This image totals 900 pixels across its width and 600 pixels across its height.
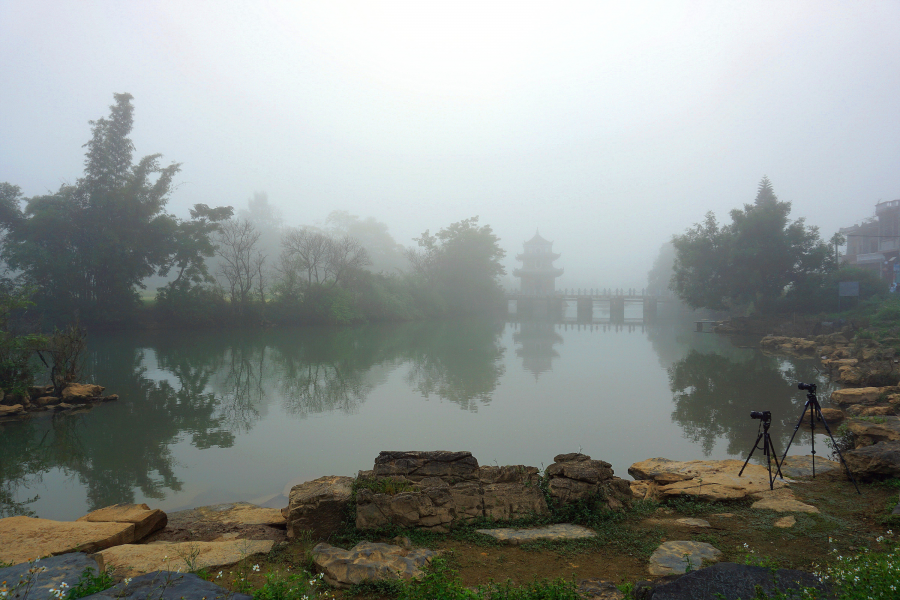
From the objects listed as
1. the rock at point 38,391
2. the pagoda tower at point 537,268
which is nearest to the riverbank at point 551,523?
the rock at point 38,391

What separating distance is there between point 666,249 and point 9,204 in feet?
216

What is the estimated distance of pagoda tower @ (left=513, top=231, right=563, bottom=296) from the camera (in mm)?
60031

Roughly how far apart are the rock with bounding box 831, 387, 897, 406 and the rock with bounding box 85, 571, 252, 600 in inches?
398

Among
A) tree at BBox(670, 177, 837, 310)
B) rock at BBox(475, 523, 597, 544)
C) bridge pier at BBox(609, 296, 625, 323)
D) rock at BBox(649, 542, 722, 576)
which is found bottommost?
rock at BBox(475, 523, 597, 544)

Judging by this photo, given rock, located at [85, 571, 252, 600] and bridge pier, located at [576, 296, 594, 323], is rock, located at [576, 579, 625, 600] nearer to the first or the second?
rock, located at [85, 571, 252, 600]

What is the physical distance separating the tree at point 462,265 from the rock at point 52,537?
1465 inches

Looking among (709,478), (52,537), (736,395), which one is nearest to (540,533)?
(709,478)

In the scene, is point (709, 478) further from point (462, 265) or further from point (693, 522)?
point (462, 265)

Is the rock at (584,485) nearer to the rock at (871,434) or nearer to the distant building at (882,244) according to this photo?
the rock at (871,434)

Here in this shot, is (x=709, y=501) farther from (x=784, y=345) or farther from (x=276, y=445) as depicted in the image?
(x=784, y=345)

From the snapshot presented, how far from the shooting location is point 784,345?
19266 mm

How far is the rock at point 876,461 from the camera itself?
4234mm

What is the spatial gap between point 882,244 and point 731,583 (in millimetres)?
44778

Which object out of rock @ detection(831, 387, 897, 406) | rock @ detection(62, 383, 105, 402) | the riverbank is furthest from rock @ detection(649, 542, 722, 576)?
rock @ detection(62, 383, 105, 402)
